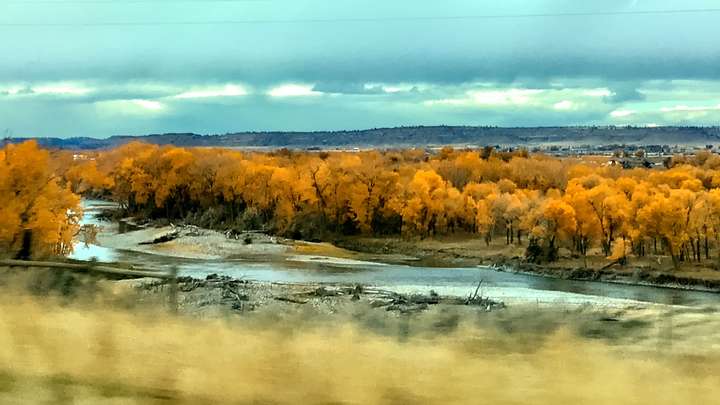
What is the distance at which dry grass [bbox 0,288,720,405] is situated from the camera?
17.6 ft

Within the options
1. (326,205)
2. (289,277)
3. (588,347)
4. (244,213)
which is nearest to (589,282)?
(289,277)

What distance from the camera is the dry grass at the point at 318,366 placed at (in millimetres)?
5375

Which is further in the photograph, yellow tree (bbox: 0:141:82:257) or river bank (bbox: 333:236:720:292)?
river bank (bbox: 333:236:720:292)

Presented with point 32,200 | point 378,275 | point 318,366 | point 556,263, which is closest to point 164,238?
point 378,275

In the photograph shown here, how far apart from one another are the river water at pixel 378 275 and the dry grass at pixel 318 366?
111 ft

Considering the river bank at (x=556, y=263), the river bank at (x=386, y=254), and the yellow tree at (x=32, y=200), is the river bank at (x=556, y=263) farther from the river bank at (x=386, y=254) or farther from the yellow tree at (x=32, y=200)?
the yellow tree at (x=32, y=200)

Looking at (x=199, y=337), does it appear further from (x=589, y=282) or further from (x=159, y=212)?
(x=159, y=212)

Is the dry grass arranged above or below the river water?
above

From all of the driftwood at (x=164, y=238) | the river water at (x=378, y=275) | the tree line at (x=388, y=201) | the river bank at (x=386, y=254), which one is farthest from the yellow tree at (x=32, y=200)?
the driftwood at (x=164, y=238)

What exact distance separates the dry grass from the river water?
3390 cm

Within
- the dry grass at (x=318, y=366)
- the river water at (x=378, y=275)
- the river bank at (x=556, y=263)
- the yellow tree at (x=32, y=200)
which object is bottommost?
the river bank at (x=556, y=263)

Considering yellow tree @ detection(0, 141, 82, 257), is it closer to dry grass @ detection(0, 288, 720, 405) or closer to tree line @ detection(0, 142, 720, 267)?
tree line @ detection(0, 142, 720, 267)

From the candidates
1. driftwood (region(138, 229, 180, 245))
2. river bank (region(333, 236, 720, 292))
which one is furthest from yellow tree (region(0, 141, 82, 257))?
river bank (region(333, 236, 720, 292))

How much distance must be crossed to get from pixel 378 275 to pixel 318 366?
1751 inches
